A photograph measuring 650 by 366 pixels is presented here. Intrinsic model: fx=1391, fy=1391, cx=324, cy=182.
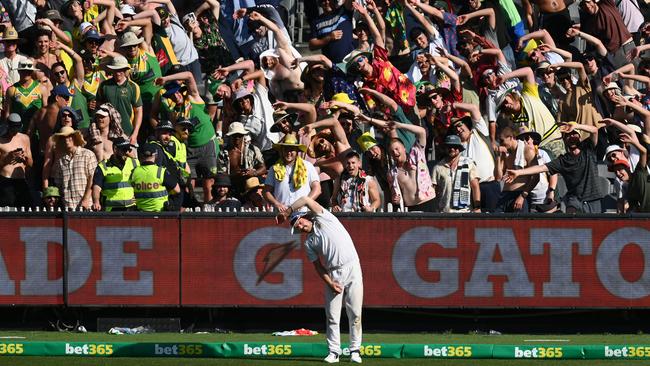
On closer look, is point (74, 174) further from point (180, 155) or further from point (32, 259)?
point (180, 155)

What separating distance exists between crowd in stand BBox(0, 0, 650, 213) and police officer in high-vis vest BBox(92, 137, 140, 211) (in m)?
0.02

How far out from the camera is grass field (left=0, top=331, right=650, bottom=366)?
15.1m

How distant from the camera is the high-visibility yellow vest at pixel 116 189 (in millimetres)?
18375

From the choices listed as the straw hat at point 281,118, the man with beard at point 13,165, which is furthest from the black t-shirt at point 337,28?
the man with beard at point 13,165

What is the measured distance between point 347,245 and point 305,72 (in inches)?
221

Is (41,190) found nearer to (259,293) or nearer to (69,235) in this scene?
(69,235)

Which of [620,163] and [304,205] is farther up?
[620,163]

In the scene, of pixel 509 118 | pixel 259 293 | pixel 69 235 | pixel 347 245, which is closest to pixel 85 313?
pixel 69 235

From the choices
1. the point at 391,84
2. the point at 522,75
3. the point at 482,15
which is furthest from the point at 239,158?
the point at 482,15

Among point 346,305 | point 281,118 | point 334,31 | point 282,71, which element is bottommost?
point 346,305

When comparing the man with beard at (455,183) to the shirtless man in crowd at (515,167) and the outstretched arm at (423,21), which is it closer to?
the shirtless man in crowd at (515,167)

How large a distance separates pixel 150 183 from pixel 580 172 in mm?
5725

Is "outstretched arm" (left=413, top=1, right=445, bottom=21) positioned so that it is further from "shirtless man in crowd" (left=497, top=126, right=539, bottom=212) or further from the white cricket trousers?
the white cricket trousers

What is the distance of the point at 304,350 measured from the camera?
52.5 ft
